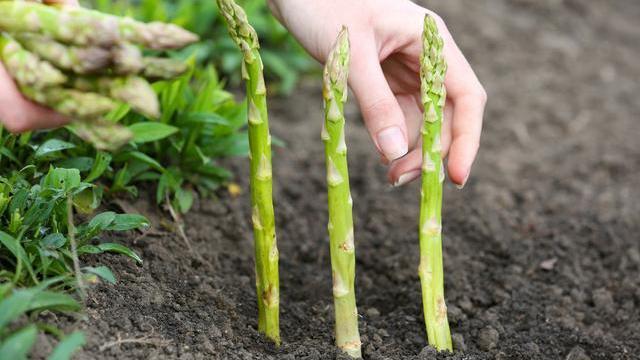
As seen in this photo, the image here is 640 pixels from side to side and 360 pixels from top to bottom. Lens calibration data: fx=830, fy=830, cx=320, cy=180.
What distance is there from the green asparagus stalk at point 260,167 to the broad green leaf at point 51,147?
0.82 meters

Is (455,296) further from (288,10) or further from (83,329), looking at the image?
(83,329)

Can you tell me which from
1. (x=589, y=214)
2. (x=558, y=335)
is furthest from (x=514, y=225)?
(x=558, y=335)

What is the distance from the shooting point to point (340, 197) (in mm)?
2729

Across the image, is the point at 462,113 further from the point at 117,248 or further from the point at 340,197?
the point at 117,248

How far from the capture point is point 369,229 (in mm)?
4238

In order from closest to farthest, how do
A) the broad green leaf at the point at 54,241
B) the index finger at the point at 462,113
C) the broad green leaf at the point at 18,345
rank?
the broad green leaf at the point at 18,345 → the broad green leaf at the point at 54,241 → the index finger at the point at 462,113

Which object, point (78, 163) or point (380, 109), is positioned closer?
point (380, 109)

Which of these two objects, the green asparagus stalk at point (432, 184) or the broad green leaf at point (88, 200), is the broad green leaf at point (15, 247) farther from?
the green asparagus stalk at point (432, 184)

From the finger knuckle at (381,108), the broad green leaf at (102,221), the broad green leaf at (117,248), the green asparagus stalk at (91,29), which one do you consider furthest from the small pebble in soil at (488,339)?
the green asparagus stalk at (91,29)

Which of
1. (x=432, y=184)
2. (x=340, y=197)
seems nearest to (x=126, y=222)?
(x=340, y=197)

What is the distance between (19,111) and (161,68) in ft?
1.43

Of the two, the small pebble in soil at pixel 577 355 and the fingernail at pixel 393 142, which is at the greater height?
the fingernail at pixel 393 142

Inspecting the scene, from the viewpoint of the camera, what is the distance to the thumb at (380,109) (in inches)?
113

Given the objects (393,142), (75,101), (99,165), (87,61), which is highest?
(87,61)
